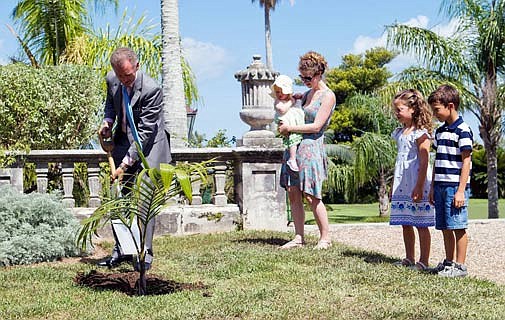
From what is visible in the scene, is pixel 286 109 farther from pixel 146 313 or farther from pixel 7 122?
pixel 7 122

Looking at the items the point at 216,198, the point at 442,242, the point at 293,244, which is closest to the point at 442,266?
the point at 293,244

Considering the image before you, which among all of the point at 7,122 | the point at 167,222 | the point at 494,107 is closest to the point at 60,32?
the point at 7,122

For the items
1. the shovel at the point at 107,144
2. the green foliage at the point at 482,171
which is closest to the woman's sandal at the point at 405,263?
the shovel at the point at 107,144

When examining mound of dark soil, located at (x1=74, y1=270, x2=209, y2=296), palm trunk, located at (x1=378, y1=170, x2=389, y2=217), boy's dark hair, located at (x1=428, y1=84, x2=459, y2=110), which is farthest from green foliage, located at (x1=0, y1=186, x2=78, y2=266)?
palm trunk, located at (x1=378, y1=170, x2=389, y2=217)

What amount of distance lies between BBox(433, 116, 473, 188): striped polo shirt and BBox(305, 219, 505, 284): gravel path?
1231 mm

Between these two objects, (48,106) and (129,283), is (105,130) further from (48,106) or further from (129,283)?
(48,106)

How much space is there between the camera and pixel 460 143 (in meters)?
5.48

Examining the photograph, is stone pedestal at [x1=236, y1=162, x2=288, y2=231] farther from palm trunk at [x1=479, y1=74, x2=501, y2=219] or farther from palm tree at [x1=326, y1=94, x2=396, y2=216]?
palm tree at [x1=326, y1=94, x2=396, y2=216]

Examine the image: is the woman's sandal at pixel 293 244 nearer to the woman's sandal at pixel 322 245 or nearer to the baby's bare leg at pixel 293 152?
the woman's sandal at pixel 322 245

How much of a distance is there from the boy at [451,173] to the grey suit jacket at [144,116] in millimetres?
2226

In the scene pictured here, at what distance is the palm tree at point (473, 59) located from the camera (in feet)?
53.1

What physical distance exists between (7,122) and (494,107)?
11.0 metres

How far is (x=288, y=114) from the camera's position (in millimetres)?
6785

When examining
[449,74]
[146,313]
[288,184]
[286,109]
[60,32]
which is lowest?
[146,313]
